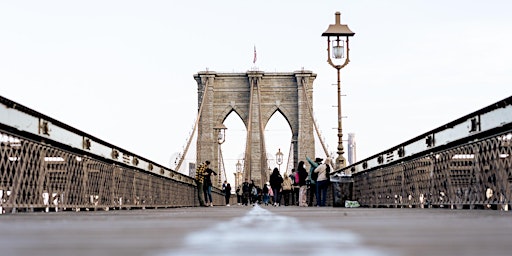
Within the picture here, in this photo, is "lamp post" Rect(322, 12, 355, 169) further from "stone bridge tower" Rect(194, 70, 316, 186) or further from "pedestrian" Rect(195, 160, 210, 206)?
"stone bridge tower" Rect(194, 70, 316, 186)

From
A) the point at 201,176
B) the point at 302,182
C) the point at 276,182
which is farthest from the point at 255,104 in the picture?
the point at 302,182

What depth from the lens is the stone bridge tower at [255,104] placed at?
234ft

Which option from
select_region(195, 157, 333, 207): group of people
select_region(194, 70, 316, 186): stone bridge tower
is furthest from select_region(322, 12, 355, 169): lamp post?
select_region(194, 70, 316, 186): stone bridge tower

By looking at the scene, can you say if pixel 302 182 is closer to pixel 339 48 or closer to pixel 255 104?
pixel 339 48

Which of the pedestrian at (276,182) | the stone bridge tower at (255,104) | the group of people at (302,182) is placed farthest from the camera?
the stone bridge tower at (255,104)

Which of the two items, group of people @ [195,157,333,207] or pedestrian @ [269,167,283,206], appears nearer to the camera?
group of people @ [195,157,333,207]

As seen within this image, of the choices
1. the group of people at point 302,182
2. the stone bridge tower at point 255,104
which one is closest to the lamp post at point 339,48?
the group of people at point 302,182

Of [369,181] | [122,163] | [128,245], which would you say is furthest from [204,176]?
[128,245]

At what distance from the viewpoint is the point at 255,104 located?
71.1 meters

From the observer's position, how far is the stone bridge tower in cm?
7131

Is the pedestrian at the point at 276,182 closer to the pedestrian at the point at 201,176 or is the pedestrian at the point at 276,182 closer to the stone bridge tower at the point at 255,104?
the pedestrian at the point at 201,176

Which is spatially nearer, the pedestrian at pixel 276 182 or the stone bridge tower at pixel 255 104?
the pedestrian at pixel 276 182

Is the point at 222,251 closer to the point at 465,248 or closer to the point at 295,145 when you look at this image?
the point at 465,248

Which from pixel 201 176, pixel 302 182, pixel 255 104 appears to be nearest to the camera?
pixel 302 182
